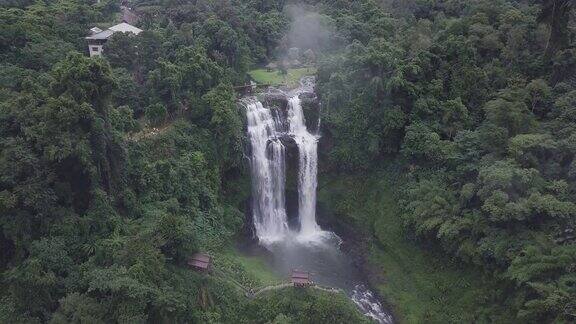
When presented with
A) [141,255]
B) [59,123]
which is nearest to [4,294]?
[141,255]

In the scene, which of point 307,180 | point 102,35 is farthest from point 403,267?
point 102,35

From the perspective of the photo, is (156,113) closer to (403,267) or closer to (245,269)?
(245,269)

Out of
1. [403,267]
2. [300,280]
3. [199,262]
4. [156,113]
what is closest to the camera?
[199,262]

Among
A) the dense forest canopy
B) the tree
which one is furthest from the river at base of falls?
the tree

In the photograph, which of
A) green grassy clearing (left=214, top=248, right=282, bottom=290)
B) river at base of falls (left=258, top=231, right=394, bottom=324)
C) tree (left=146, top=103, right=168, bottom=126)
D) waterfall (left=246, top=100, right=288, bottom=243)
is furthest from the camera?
waterfall (left=246, top=100, right=288, bottom=243)

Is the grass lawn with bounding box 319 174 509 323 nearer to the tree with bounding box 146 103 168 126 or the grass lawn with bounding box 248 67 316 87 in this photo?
the grass lawn with bounding box 248 67 316 87

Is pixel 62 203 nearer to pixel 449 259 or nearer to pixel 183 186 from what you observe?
pixel 183 186
